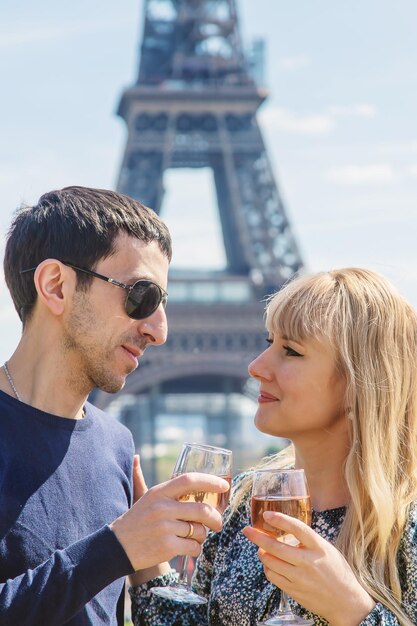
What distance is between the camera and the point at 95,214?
334 cm

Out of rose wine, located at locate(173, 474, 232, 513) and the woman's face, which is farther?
the woman's face

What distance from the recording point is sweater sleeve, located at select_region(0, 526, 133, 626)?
2799mm

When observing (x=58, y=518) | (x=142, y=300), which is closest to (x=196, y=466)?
(x=58, y=518)

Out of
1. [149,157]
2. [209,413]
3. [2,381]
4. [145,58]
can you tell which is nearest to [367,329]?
[2,381]

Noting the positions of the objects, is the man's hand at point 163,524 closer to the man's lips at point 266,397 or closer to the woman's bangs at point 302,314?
the man's lips at point 266,397

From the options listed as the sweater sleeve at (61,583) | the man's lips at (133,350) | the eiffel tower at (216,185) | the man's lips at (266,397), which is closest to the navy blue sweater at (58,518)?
the sweater sleeve at (61,583)

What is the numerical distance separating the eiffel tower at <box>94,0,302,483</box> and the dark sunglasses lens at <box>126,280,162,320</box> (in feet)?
106

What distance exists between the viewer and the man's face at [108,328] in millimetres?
3293

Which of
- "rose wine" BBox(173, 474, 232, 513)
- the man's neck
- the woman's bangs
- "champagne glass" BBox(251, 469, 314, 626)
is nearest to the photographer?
"rose wine" BBox(173, 474, 232, 513)

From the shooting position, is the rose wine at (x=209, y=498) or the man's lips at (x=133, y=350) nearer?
the rose wine at (x=209, y=498)

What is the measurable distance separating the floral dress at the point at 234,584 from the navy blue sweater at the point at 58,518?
171 millimetres

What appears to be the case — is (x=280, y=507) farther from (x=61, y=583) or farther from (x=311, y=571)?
(x=61, y=583)

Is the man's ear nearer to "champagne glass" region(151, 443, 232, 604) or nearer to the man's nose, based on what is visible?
the man's nose

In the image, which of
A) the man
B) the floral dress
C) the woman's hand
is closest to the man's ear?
the man
